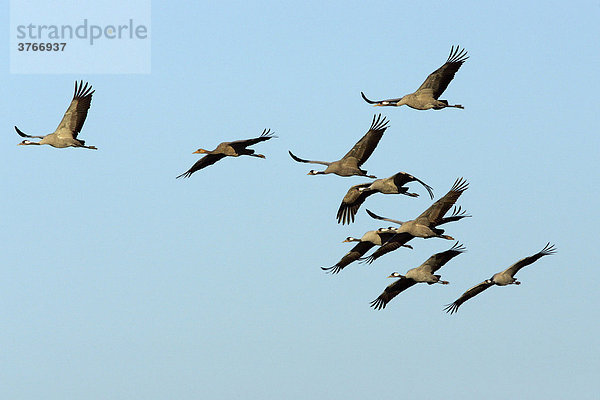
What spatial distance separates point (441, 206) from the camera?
53.0 meters

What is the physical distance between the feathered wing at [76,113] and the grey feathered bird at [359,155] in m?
9.00

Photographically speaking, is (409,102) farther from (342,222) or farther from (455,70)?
(342,222)

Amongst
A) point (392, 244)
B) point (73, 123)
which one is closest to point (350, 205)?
point (392, 244)

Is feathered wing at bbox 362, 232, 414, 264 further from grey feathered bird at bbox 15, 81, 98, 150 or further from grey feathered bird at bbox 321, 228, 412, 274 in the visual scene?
grey feathered bird at bbox 15, 81, 98, 150

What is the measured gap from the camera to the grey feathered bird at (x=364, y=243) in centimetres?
5731

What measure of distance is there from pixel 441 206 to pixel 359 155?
3.55 m

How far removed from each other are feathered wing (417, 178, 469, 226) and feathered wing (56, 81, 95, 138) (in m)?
12.4

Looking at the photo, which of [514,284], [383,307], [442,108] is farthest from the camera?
[383,307]

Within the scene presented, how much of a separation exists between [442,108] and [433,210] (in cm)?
362

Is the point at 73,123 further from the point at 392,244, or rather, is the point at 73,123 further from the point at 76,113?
the point at 392,244

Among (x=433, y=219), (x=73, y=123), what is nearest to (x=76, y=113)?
(x=73, y=123)

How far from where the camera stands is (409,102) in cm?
5353

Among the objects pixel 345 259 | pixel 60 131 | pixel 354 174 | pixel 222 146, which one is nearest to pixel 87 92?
pixel 60 131

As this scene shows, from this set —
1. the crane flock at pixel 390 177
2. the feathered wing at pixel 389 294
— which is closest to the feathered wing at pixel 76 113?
the crane flock at pixel 390 177
